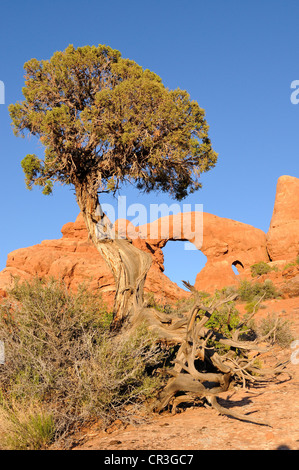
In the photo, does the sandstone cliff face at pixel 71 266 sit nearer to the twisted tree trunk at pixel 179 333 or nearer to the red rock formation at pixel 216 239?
the red rock formation at pixel 216 239

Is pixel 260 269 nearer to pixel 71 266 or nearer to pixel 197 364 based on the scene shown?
pixel 71 266

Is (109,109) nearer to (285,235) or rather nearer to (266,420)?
(266,420)

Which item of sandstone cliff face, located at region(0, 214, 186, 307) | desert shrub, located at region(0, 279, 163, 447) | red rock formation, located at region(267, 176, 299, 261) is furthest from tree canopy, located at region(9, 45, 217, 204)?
red rock formation, located at region(267, 176, 299, 261)

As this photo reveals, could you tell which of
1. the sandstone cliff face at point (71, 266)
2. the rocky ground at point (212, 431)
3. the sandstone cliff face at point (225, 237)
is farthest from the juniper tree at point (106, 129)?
the sandstone cliff face at point (225, 237)

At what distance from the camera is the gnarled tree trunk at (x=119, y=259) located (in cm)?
1002

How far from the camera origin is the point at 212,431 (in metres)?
5.54

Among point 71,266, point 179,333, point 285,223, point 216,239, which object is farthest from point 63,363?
point 285,223

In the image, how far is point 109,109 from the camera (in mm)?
11484

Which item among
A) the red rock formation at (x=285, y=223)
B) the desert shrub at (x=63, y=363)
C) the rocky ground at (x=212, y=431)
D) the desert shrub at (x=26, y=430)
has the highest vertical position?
the red rock formation at (x=285, y=223)

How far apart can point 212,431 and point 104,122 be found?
28.5 feet

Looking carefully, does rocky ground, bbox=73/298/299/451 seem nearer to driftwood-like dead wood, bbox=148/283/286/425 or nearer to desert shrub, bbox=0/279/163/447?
driftwood-like dead wood, bbox=148/283/286/425

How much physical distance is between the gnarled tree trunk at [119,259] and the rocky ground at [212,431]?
341cm

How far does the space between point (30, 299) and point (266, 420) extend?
4.54m
